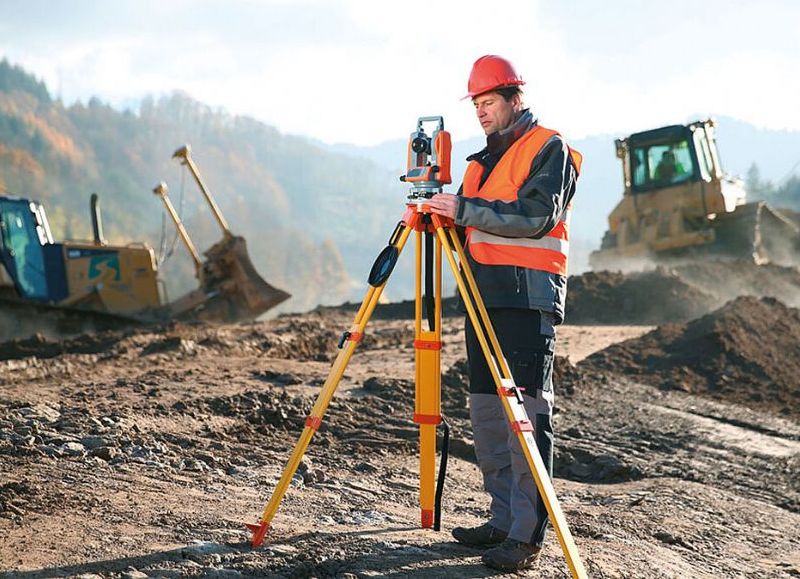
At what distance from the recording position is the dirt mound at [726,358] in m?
9.38

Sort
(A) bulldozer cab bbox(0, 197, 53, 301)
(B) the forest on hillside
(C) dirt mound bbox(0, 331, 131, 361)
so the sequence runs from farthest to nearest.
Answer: (B) the forest on hillside < (A) bulldozer cab bbox(0, 197, 53, 301) < (C) dirt mound bbox(0, 331, 131, 361)

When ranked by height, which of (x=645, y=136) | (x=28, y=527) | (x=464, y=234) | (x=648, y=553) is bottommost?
(x=648, y=553)

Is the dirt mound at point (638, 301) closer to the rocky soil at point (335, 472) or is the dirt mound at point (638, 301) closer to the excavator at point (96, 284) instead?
the excavator at point (96, 284)

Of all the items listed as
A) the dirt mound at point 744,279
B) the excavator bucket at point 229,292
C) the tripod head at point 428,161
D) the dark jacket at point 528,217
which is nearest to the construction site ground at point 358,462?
the dark jacket at point 528,217

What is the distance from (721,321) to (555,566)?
24.8 ft

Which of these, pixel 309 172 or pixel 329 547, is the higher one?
pixel 309 172

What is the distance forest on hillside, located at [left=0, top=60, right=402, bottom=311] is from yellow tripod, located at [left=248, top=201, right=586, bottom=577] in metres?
29.7

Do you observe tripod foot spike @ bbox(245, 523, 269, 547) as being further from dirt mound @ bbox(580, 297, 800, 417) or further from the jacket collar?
dirt mound @ bbox(580, 297, 800, 417)

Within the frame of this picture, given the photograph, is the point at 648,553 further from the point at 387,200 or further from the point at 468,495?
the point at 387,200

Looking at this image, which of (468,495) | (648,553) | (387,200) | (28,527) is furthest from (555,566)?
(387,200)

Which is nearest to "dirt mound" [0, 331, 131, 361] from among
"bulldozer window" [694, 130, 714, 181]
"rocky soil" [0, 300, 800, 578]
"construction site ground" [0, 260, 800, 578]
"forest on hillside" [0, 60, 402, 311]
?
"construction site ground" [0, 260, 800, 578]

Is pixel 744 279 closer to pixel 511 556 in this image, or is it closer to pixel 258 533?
pixel 511 556

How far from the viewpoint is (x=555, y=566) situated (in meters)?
3.83

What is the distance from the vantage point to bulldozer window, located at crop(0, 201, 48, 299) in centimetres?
1493
